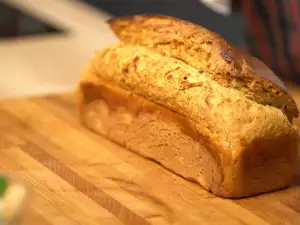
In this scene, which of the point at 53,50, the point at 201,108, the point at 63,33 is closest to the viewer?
the point at 201,108

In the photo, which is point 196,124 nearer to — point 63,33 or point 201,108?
point 201,108

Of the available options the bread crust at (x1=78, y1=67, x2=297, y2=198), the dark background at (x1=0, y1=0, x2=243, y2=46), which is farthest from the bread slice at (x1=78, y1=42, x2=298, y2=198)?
the dark background at (x1=0, y1=0, x2=243, y2=46)

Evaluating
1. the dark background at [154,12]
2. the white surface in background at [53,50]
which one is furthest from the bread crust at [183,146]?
the dark background at [154,12]

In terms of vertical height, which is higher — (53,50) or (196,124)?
(196,124)

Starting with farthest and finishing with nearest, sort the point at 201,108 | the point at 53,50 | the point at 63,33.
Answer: the point at 63,33, the point at 53,50, the point at 201,108

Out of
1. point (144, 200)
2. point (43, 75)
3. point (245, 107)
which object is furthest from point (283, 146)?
point (43, 75)

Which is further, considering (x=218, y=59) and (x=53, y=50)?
(x=53, y=50)

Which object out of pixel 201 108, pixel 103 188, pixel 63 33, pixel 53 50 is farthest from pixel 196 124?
pixel 63 33

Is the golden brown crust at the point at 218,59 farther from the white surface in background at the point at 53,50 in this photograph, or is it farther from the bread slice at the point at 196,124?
the white surface in background at the point at 53,50
